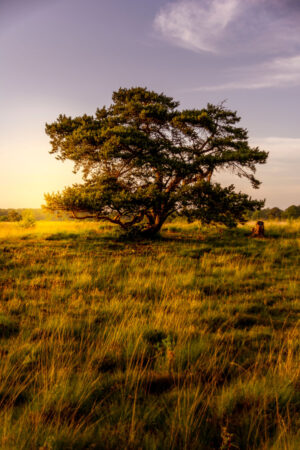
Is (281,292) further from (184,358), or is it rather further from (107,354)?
(107,354)

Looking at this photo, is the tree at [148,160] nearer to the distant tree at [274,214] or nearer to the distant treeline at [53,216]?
the distant treeline at [53,216]

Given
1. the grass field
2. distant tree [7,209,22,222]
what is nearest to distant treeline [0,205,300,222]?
Result: distant tree [7,209,22,222]

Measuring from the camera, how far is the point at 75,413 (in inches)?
86.6

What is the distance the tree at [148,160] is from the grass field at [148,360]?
5083 millimetres

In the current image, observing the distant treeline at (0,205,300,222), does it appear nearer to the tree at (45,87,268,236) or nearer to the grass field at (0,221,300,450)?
the tree at (45,87,268,236)

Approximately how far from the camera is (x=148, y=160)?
1258 cm

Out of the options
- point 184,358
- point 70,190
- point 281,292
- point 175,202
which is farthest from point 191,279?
point 70,190

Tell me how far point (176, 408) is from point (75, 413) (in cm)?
80

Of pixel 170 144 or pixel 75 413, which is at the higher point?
pixel 170 144

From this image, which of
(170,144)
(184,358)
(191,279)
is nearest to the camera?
(184,358)

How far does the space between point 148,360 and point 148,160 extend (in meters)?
10.5

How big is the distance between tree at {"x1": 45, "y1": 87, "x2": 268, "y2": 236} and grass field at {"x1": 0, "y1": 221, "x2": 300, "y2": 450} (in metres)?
5.08

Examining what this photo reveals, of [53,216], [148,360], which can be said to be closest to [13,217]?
[53,216]

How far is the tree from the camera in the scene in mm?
12406
